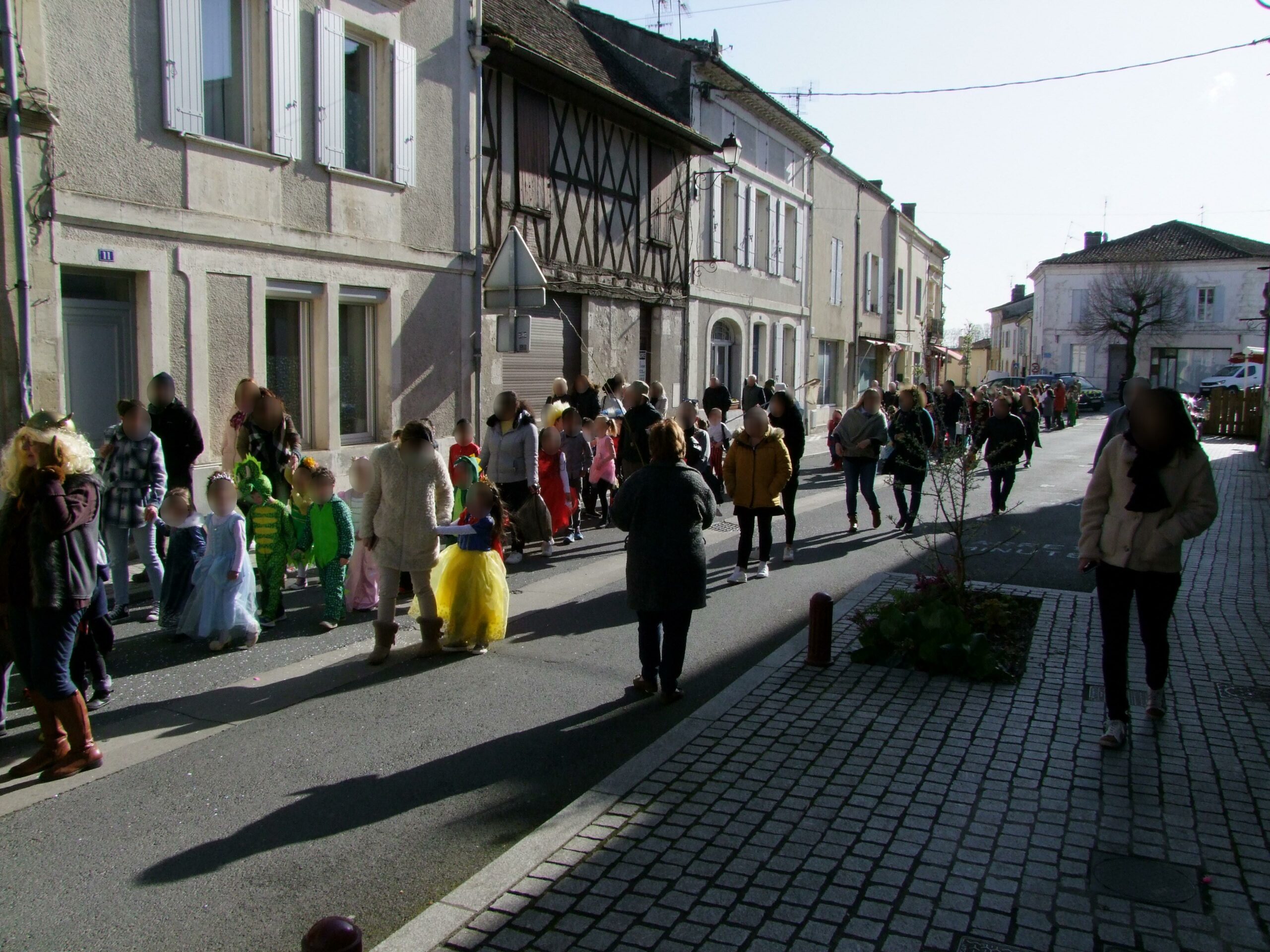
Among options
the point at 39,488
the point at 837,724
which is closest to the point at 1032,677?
the point at 837,724

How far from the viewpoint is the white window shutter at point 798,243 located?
28.0 meters

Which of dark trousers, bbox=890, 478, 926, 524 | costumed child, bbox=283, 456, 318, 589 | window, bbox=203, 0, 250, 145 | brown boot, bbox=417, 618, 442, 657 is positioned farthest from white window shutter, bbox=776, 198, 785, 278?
brown boot, bbox=417, 618, 442, 657

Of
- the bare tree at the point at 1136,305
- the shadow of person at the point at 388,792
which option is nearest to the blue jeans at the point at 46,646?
the shadow of person at the point at 388,792

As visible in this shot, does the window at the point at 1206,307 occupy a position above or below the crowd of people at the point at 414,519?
above

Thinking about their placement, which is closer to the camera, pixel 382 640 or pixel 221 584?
pixel 382 640

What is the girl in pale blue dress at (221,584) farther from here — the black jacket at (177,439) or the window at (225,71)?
the window at (225,71)

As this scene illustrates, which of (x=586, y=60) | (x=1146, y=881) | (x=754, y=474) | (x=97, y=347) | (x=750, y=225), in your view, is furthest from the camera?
(x=750, y=225)

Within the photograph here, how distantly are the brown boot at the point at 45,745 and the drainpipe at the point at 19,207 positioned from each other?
473 cm

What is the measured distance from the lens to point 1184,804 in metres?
4.46

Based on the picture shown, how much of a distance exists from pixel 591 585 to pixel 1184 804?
18.0 ft

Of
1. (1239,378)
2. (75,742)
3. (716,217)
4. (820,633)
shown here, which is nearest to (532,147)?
(716,217)

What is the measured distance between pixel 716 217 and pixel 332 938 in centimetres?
2141

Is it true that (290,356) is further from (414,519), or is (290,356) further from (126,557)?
(414,519)

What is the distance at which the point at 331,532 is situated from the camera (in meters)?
7.53
